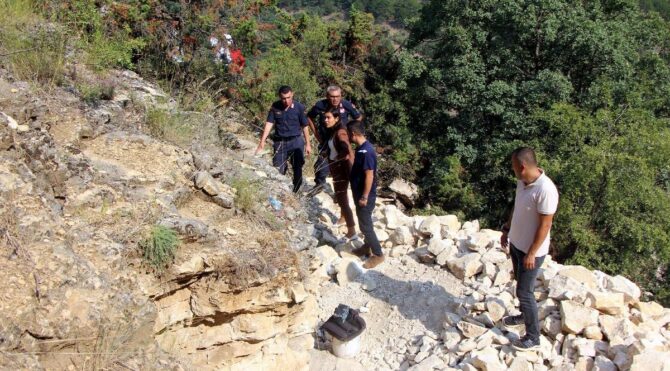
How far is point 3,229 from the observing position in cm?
290

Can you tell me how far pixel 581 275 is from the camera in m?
5.00

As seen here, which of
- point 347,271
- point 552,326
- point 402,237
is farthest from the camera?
point 402,237

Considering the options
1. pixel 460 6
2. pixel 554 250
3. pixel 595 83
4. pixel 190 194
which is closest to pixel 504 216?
pixel 554 250

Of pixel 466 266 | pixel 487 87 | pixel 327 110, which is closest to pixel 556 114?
pixel 487 87

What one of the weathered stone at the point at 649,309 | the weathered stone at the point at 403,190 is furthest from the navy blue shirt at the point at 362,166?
the weathered stone at the point at 403,190

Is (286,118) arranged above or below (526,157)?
below

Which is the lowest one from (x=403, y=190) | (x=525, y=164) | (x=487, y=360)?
(x=403, y=190)

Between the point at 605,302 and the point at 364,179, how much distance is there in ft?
7.71

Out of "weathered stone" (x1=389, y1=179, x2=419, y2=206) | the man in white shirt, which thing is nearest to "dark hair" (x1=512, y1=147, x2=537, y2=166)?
the man in white shirt

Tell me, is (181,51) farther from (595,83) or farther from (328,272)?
(595,83)

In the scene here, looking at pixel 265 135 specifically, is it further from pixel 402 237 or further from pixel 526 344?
pixel 526 344

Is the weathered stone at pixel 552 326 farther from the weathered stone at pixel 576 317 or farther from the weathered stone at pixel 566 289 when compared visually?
the weathered stone at pixel 566 289

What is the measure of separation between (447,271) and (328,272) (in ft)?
4.14

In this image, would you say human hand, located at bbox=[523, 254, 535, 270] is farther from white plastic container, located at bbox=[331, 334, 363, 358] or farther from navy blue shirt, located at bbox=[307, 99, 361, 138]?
navy blue shirt, located at bbox=[307, 99, 361, 138]
